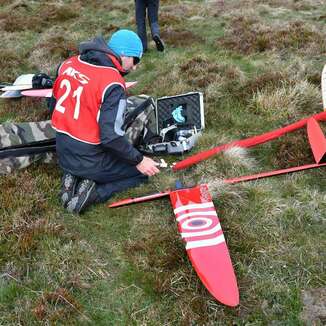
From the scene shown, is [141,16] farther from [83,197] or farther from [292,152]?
[83,197]

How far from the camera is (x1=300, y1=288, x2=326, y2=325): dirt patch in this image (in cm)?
307

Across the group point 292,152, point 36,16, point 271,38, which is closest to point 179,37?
point 271,38

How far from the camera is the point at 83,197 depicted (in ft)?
14.5

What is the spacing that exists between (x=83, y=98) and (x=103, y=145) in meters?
0.52

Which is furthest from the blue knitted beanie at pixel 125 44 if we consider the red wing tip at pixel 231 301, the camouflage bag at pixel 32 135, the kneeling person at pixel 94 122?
the red wing tip at pixel 231 301

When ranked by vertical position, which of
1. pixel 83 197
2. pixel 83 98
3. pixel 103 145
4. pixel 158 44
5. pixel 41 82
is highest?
pixel 83 98

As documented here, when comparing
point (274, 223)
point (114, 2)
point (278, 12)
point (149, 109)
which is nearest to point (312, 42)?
point (278, 12)

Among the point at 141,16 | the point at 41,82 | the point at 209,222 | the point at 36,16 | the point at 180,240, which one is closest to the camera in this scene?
the point at 180,240

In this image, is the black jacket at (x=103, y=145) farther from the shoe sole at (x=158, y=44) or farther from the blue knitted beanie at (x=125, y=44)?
the shoe sole at (x=158, y=44)

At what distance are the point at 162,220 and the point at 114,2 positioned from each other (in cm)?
1163

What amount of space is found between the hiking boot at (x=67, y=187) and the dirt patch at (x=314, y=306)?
8.17 ft

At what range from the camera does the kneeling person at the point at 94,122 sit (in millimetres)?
4285

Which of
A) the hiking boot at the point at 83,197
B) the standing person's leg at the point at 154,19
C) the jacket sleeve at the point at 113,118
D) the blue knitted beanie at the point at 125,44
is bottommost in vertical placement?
the standing person's leg at the point at 154,19

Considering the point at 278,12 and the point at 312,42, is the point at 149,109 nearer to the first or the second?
the point at 312,42
